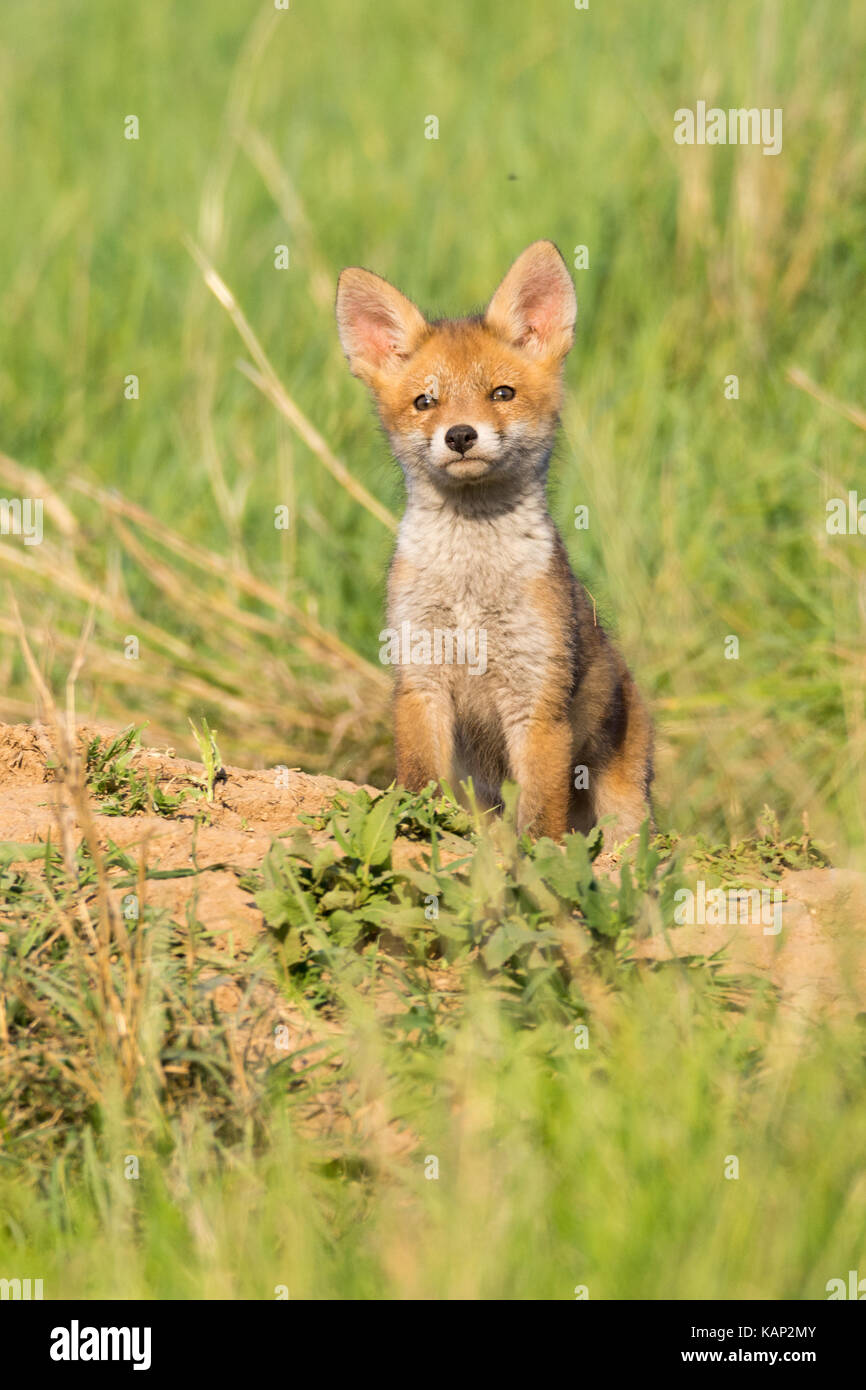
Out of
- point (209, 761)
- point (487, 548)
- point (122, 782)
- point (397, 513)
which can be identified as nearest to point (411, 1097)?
point (209, 761)

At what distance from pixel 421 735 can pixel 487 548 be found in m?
0.70

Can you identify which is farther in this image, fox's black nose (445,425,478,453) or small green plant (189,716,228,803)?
fox's black nose (445,425,478,453)

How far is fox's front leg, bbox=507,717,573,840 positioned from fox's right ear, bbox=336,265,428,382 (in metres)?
1.49

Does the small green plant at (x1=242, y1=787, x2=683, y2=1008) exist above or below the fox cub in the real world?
below

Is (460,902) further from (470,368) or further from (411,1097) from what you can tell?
(470,368)

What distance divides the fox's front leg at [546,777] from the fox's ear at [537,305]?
1.41 m

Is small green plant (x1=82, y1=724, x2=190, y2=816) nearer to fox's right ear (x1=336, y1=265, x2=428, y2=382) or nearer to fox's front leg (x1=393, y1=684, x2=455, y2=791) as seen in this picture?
fox's front leg (x1=393, y1=684, x2=455, y2=791)

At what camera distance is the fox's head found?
16.7 ft

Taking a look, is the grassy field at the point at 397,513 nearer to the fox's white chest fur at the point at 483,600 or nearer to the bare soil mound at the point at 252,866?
the bare soil mound at the point at 252,866

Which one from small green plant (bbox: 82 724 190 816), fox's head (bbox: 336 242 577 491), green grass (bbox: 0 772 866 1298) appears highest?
fox's head (bbox: 336 242 577 491)

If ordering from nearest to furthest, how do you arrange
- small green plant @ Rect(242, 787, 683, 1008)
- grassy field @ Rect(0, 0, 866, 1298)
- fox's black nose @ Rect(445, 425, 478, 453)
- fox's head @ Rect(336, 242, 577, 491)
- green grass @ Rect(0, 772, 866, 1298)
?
green grass @ Rect(0, 772, 866, 1298)
grassy field @ Rect(0, 0, 866, 1298)
small green plant @ Rect(242, 787, 683, 1008)
fox's black nose @ Rect(445, 425, 478, 453)
fox's head @ Rect(336, 242, 577, 491)

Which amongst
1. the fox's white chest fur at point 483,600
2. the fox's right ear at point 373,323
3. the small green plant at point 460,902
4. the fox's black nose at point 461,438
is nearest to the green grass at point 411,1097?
the small green plant at point 460,902

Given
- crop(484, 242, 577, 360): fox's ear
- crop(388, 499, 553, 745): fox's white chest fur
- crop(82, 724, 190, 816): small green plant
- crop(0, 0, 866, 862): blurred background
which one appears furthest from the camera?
crop(0, 0, 866, 862): blurred background

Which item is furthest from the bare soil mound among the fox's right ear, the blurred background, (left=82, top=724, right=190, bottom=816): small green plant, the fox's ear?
the fox's ear
